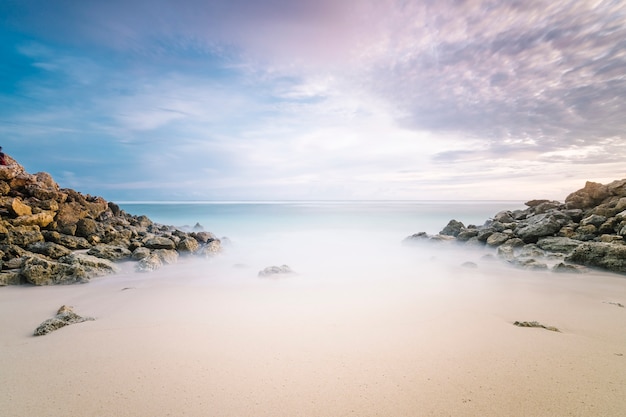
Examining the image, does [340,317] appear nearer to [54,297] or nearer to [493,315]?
[493,315]

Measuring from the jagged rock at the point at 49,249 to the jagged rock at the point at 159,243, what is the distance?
2.38 meters

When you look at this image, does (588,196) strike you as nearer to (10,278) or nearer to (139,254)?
(139,254)

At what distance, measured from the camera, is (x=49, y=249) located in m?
8.20

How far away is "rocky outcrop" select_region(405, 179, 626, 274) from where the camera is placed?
7859 mm

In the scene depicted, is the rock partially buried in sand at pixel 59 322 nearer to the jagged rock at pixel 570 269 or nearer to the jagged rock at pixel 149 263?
the jagged rock at pixel 149 263

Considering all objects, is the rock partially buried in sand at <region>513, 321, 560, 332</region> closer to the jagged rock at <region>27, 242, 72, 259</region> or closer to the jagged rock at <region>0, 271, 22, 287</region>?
the jagged rock at <region>0, 271, 22, 287</region>

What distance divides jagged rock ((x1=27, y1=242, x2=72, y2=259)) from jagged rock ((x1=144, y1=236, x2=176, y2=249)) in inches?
93.6

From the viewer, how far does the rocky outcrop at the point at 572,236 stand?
786 cm

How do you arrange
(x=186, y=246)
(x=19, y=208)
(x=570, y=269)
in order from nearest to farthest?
(x=570, y=269)
(x=19, y=208)
(x=186, y=246)

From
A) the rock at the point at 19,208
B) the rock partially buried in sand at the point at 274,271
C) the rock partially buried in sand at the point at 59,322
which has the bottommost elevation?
the rock partially buried in sand at the point at 274,271

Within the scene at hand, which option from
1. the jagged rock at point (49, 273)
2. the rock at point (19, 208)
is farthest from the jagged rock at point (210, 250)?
the rock at point (19, 208)

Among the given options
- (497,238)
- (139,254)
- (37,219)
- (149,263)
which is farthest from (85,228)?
(497,238)

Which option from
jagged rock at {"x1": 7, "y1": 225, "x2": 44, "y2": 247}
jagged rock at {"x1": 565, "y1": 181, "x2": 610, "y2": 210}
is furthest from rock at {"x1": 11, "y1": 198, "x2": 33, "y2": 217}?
jagged rock at {"x1": 565, "y1": 181, "x2": 610, "y2": 210}

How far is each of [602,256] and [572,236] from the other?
10.3ft
